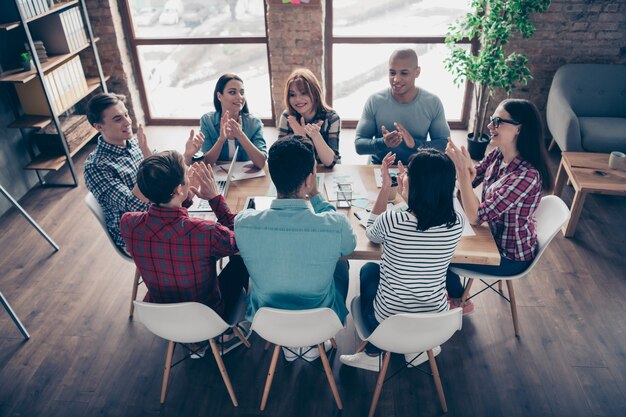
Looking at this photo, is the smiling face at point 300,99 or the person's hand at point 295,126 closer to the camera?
the person's hand at point 295,126

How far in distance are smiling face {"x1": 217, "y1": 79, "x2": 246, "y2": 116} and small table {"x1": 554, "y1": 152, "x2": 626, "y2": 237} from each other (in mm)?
2588

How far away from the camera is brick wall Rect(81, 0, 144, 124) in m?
4.90

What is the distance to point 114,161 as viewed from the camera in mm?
2795

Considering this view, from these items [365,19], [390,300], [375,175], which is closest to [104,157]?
[375,175]

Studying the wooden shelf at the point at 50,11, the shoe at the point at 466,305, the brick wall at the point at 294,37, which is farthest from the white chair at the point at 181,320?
the brick wall at the point at 294,37

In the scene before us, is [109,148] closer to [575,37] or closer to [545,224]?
[545,224]

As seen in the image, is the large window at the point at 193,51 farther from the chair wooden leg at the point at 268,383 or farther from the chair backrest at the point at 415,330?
the chair backrest at the point at 415,330

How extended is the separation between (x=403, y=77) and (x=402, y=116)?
28 centimetres

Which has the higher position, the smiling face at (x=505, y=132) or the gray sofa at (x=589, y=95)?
the smiling face at (x=505, y=132)

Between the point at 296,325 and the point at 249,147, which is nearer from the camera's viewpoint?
the point at 296,325

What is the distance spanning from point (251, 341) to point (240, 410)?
18.3 inches

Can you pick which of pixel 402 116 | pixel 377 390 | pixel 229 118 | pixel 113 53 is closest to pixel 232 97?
pixel 229 118

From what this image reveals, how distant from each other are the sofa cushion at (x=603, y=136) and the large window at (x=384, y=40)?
1388mm

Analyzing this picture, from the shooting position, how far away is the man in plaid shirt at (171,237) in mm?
2061
